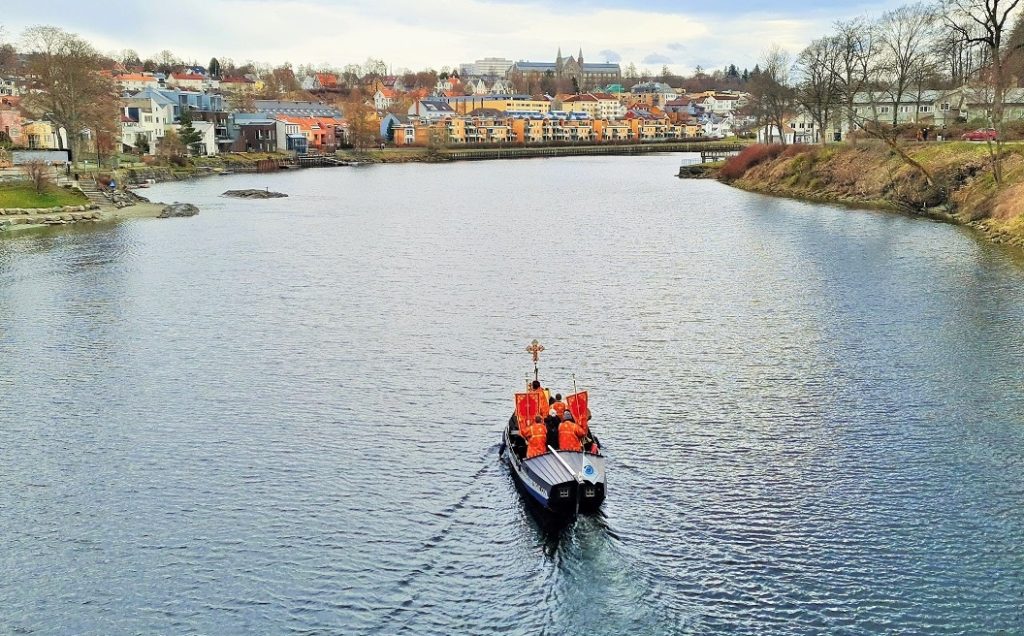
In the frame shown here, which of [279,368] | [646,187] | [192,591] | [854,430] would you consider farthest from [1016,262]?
[646,187]

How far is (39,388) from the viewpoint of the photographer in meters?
29.2

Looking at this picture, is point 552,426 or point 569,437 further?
point 552,426

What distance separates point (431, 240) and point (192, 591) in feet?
143

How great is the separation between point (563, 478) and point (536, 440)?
193cm

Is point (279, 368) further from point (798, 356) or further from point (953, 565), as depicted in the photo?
point (953, 565)

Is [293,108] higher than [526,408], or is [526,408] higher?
[293,108]

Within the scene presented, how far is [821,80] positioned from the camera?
307ft

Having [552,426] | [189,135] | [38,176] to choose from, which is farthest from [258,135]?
[552,426]

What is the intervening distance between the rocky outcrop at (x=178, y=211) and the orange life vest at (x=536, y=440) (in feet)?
195

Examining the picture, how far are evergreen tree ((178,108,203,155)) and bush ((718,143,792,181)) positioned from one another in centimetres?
7517

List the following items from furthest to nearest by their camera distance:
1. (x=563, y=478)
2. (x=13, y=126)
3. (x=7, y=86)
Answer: (x=7, y=86) < (x=13, y=126) < (x=563, y=478)

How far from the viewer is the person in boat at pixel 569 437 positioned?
21.7m

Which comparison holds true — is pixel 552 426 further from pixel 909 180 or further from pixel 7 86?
pixel 7 86

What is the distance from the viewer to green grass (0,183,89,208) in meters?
68.9
